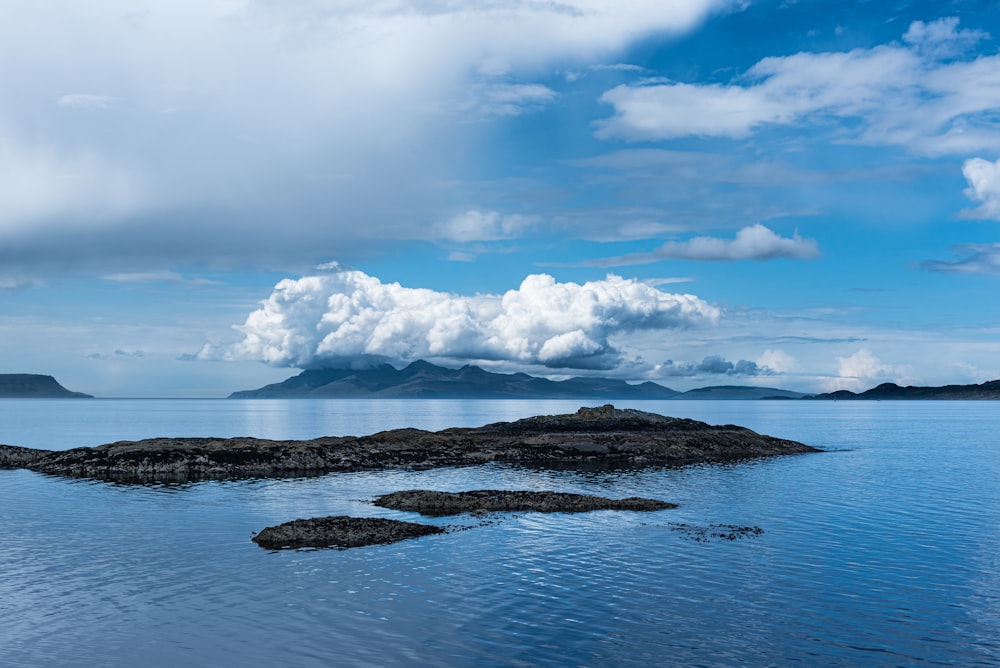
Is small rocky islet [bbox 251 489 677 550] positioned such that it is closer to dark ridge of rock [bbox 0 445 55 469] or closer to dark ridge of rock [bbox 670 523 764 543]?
dark ridge of rock [bbox 670 523 764 543]

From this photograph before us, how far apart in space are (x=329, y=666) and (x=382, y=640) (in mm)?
2811

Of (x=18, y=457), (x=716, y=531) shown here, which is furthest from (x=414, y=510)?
(x=18, y=457)

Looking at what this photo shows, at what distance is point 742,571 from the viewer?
3588 cm

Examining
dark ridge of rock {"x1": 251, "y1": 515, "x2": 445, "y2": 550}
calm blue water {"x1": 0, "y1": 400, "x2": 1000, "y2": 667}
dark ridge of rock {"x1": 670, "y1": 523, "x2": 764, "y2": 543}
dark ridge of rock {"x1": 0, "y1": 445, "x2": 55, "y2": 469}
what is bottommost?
dark ridge of rock {"x1": 670, "y1": 523, "x2": 764, "y2": 543}

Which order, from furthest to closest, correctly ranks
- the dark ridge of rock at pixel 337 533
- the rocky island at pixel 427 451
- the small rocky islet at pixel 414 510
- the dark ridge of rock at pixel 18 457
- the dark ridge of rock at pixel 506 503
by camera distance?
1. the dark ridge of rock at pixel 18 457
2. the rocky island at pixel 427 451
3. the dark ridge of rock at pixel 506 503
4. the small rocky islet at pixel 414 510
5. the dark ridge of rock at pixel 337 533

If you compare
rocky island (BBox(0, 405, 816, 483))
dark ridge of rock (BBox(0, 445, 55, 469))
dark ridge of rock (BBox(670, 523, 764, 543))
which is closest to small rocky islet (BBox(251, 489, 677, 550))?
dark ridge of rock (BBox(670, 523, 764, 543))

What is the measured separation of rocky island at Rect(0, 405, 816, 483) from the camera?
268 ft

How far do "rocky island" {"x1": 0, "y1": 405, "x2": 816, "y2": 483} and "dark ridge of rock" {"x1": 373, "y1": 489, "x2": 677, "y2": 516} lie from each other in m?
28.5

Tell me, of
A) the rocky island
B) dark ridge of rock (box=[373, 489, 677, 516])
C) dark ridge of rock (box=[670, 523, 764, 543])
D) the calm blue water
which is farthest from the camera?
the rocky island

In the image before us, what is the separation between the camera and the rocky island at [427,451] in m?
81.8

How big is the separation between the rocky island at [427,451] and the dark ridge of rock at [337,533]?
3616 centimetres

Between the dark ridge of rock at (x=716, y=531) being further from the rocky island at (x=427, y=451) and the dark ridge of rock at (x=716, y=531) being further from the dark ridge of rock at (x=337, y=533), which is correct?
the rocky island at (x=427, y=451)

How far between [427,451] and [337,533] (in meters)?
57.0

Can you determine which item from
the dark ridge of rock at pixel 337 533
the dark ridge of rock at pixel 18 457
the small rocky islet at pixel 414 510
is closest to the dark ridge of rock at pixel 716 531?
the small rocky islet at pixel 414 510
